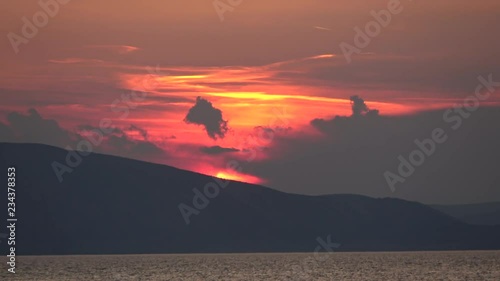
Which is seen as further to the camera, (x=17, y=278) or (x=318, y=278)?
(x=17, y=278)

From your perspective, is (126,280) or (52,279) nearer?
(126,280)

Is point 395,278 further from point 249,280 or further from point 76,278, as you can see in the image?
point 76,278

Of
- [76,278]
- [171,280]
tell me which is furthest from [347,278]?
[76,278]

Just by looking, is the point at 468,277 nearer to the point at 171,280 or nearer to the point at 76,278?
the point at 171,280

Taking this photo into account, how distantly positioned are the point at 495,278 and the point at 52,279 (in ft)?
251

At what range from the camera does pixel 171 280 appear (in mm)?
152875

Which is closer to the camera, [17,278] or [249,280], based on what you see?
[249,280]

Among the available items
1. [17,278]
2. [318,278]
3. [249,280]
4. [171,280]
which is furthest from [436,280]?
[17,278]

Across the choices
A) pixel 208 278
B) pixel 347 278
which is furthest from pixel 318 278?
pixel 208 278

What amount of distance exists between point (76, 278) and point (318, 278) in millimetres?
43613

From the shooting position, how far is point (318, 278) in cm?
15388

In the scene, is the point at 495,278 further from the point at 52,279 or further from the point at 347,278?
the point at 52,279

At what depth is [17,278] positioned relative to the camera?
165375 mm

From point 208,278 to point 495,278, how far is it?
48.0 m
